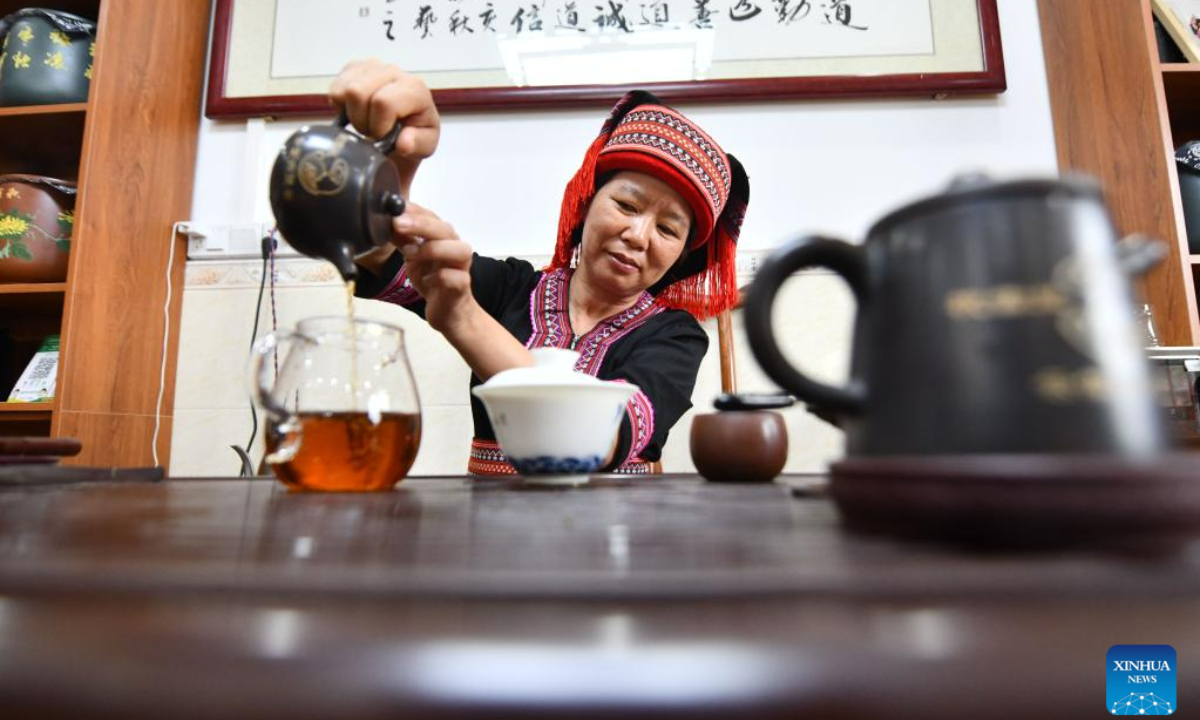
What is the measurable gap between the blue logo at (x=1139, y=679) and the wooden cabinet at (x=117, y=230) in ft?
6.06

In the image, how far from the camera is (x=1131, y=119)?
1.59m

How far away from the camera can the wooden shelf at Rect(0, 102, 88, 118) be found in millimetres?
1575

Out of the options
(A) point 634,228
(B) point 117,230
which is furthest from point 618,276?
(B) point 117,230

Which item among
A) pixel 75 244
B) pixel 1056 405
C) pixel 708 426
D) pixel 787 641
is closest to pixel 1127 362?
pixel 1056 405

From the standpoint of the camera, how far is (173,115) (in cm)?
178

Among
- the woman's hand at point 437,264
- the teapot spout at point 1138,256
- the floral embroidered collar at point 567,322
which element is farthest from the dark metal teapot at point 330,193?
the floral embroidered collar at point 567,322

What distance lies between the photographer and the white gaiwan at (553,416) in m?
0.52

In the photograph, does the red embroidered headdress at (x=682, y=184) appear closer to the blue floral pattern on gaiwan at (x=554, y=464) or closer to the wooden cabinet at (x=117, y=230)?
the blue floral pattern on gaiwan at (x=554, y=464)

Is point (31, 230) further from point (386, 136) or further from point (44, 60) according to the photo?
point (386, 136)

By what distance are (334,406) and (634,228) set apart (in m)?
0.81

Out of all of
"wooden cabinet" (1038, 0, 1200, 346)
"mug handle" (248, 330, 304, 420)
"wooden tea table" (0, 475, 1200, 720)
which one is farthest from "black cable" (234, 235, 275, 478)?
"wooden cabinet" (1038, 0, 1200, 346)

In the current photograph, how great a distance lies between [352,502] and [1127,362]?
0.39 m

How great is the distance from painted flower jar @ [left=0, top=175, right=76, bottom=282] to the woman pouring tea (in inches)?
40.4

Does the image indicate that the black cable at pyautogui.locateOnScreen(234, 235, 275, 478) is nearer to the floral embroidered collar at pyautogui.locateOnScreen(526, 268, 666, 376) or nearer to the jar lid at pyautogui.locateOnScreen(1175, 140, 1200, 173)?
the floral embroidered collar at pyautogui.locateOnScreen(526, 268, 666, 376)
